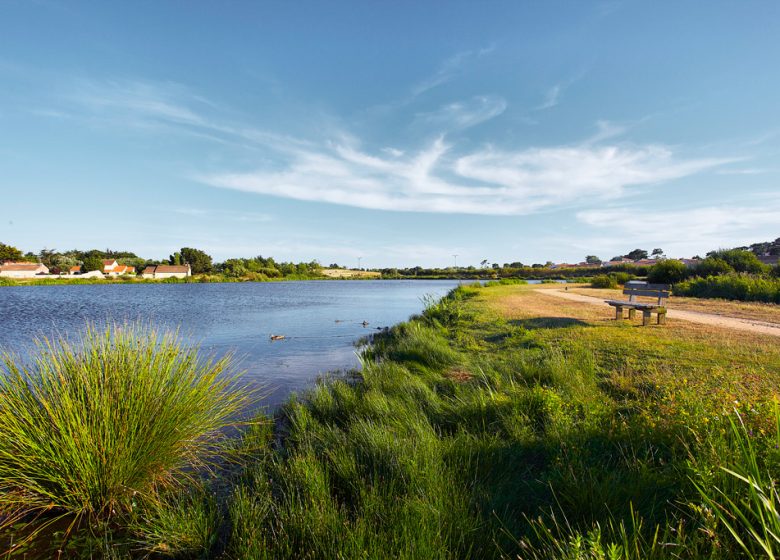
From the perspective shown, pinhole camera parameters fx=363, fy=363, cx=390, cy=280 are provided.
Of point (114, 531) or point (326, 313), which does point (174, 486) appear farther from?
point (326, 313)

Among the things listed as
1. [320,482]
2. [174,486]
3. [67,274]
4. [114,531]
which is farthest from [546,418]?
[67,274]

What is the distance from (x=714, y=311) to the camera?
12.6m

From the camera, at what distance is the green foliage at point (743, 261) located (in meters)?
22.2

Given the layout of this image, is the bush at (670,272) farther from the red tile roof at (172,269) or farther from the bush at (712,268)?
the red tile roof at (172,269)

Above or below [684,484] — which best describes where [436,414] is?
below

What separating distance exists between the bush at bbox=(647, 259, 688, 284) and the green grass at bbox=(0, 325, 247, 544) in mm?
29750

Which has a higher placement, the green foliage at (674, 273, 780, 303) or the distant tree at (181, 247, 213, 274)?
the distant tree at (181, 247, 213, 274)

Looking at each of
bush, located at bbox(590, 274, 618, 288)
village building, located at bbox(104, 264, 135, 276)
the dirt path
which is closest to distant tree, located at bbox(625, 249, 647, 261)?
bush, located at bbox(590, 274, 618, 288)

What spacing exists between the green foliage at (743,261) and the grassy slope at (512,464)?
2208cm

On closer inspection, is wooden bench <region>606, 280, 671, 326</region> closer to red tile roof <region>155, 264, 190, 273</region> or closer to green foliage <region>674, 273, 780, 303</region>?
green foliage <region>674, 273, 780, 303</region>

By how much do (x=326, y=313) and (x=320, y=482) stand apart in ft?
63.8

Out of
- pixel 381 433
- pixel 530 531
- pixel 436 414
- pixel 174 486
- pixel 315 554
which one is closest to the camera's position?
pixel 315 554

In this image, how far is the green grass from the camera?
289 cm

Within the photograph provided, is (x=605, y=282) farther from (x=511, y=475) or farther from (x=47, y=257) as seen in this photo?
(x=47, y=257)
